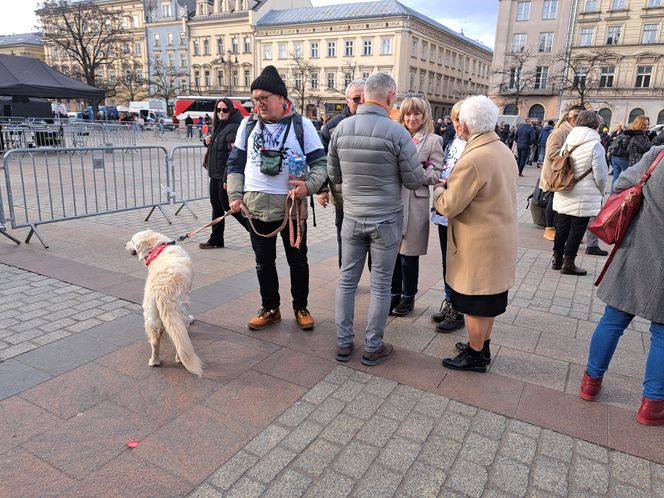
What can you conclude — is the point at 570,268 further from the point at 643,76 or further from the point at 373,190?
the point at 643,76

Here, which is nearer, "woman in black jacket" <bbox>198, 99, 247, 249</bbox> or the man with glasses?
the man with glasses

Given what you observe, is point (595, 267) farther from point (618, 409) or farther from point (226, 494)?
point (226, 494)

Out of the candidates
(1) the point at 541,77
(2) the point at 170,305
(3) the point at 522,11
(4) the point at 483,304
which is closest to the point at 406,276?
(4) the point at 483,304

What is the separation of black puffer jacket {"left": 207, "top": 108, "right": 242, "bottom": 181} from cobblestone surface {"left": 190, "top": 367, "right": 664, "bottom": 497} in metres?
3.86

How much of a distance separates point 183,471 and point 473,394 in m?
1.85

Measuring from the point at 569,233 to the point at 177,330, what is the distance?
194 inches

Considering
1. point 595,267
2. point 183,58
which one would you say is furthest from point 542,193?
point 183,58

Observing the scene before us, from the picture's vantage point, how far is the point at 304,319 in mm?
4117

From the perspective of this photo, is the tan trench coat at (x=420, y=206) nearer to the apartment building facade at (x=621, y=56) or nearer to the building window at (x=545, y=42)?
the apartment building facade at (x=621, y=56)

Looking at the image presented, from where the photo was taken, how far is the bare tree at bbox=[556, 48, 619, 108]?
4734 cm

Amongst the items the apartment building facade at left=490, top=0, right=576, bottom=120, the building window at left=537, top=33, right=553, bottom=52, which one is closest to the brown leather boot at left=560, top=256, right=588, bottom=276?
the apartment building facade at left=490, top=0, right=576, bottom=120

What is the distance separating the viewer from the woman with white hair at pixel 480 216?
3.01 meters

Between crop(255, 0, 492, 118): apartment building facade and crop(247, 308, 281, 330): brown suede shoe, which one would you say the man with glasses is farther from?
crop(255, 0, 492, 118): apartment building facade

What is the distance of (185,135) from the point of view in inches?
1380
